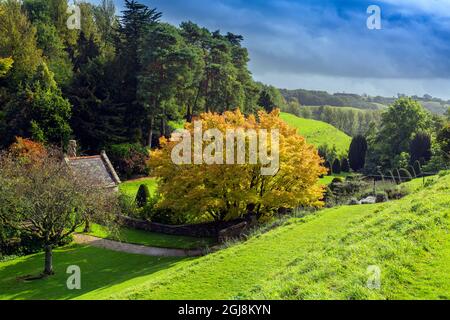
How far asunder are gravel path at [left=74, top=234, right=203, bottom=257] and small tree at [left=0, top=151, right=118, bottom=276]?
313cm

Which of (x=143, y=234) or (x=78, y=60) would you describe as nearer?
(x=143, y=234)

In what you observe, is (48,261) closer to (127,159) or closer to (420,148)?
(127,159)

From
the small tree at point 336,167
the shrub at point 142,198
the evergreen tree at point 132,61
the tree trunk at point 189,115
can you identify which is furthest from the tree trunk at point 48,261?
the small tree at point 336,167

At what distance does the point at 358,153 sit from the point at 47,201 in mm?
51564

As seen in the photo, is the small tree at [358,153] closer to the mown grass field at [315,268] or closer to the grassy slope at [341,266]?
the mown grass field at [315,268]

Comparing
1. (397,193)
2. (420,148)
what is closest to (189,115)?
(420,148)

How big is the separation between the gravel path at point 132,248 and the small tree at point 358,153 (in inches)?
1785

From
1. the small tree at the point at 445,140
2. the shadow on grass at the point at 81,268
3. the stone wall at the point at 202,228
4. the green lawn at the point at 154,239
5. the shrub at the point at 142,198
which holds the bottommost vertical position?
the shadow on grass at the point at 81,268

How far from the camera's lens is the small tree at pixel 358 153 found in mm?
62062

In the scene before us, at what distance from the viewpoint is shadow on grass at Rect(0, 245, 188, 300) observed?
55.2ft

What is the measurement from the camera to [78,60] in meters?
55.8
